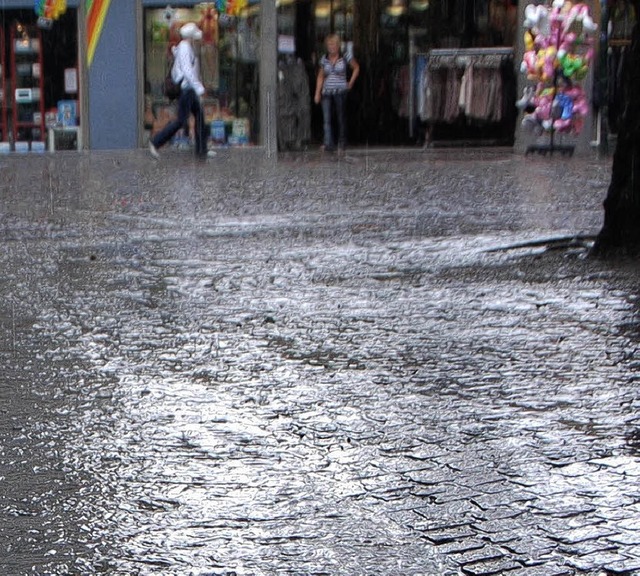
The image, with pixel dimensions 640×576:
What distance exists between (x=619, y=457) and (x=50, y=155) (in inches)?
758

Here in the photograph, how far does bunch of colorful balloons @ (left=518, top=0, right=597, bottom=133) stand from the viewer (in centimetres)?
1883

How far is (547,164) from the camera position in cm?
1756

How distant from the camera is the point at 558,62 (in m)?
19.0

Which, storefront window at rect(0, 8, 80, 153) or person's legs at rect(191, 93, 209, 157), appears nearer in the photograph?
person's legs at rect(191, 93, 209, 157)

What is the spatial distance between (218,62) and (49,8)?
3019mm

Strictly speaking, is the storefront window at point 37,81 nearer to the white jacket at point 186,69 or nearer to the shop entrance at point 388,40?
the shop entrance at point 388,40

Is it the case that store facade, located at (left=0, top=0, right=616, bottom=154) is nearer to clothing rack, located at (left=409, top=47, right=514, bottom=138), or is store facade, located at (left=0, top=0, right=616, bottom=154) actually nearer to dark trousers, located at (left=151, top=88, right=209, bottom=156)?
clothing rack, located at (left=409, top=47, right=514, bottom=138)

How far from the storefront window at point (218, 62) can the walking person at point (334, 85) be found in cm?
175

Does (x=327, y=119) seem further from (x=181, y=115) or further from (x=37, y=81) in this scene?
(x=37, y=81)

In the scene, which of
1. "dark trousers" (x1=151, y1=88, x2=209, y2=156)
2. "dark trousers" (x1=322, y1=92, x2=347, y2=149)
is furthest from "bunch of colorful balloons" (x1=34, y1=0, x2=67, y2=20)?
"dark trousers" (x1=322, y1=92, x2=347, y2=149)

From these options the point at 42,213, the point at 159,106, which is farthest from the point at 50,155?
the point at 42,213

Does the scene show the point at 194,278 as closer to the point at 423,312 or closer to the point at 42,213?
the point at 423,312

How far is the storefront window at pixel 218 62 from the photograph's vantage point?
23.7m

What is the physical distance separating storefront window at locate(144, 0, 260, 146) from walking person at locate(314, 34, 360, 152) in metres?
1.75
